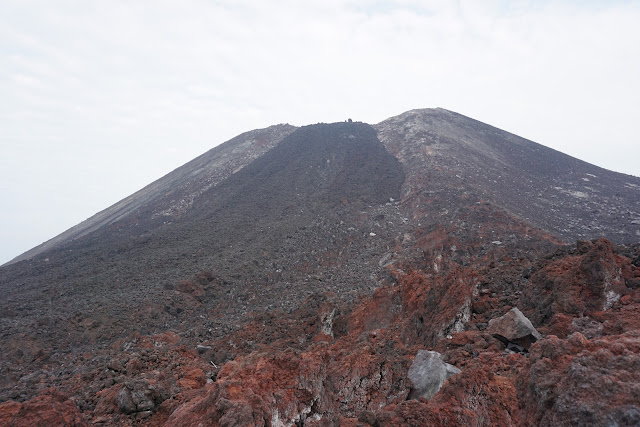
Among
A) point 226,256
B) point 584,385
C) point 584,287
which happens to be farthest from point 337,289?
point 584,385

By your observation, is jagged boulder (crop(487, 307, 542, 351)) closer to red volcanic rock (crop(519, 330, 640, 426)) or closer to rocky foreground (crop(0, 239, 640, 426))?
rocky foreground (crop(0, 239, 640, 426))

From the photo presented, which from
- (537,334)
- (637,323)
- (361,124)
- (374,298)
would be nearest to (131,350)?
(374,298)

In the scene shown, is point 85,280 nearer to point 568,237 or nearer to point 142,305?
point 142,305

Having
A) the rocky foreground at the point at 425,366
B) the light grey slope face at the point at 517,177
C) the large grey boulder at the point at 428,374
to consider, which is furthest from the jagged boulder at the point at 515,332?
the light grey slope face at the point at 517,177

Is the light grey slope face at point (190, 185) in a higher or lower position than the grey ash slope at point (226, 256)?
higher

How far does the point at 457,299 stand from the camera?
674 centimetres

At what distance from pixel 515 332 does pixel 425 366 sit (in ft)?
4.98

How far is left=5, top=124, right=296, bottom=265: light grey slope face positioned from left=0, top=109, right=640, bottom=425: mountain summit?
1.44ft

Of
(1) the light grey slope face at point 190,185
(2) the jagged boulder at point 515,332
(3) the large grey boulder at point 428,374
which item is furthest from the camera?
(1) the light grey slope face at point 190,185

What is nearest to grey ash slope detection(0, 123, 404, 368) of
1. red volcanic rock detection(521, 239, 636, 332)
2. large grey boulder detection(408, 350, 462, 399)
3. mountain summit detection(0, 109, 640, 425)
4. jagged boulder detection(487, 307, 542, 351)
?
mountain summit detection(0, 109, 640, 425)

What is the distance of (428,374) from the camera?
4.62m

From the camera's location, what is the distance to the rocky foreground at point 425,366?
2690 mm

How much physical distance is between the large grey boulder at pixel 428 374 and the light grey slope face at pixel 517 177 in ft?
47.1

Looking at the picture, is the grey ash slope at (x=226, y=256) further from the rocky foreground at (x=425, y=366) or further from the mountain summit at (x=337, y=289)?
the rocky foreground at (x=425, y=366)
